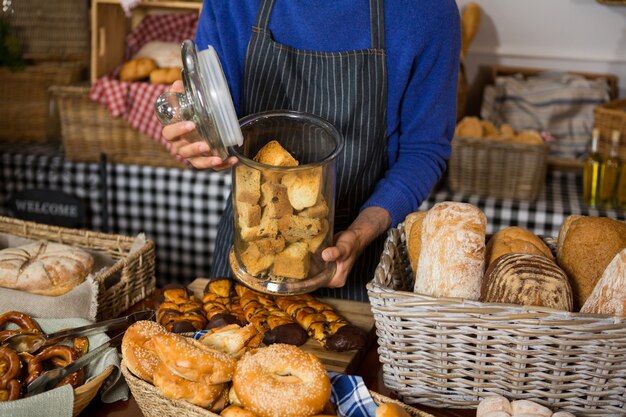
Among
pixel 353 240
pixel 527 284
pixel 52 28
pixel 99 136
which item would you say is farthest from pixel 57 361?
pixel 52 28

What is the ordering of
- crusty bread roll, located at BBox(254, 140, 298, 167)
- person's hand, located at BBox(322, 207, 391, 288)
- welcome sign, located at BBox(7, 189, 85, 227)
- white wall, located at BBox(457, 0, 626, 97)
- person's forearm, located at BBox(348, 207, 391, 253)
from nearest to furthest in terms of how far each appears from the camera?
1. crusty bread roll, located at BBox(254, 140, 298, 167)
2. person's hand, located at BBox(322, 207, 391, 288)
3. person's forearm, located at BBox(348, 207, 391, 253)
4. welcome sign, located at BBox(7, 189, 85, 227)
5. white wall, located at BBox(457, 0, 626, 97)

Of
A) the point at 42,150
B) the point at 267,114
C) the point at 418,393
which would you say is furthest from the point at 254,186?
the point at 42,150

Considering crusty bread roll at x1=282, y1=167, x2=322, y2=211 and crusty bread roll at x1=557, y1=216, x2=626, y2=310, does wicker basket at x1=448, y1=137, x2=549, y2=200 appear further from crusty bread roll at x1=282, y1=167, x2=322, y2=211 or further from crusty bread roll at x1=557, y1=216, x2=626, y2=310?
crusty bread roll at x1=282, y1=167, x2=322, y2=211

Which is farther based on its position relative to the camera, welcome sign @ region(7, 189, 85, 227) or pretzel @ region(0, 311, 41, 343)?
welcome sign @ region(7, 189, 85, 227)

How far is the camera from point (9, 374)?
1114 millimetres

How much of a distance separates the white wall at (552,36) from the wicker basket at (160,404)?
2.77 m

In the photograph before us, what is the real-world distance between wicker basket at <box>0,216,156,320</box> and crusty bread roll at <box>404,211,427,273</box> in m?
0.60

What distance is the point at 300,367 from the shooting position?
3.19 feet

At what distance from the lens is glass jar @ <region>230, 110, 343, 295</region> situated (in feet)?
3.76

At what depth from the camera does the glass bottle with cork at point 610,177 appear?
2738mm

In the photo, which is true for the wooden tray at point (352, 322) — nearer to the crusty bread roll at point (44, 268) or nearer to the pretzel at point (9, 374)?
the crusty bread roll at point (44, 268)

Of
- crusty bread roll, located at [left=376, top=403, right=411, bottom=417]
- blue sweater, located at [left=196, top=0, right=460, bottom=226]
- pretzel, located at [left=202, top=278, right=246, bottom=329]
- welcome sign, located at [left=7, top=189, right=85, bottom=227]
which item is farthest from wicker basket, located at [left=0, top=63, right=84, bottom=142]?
crusty bread roll, located at [left=376, top=403, right=411, bottom=417]

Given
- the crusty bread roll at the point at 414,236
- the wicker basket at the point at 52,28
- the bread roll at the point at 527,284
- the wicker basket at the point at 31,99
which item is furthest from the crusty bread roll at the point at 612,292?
the wicker basket at the point at 52,28

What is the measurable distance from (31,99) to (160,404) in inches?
100
